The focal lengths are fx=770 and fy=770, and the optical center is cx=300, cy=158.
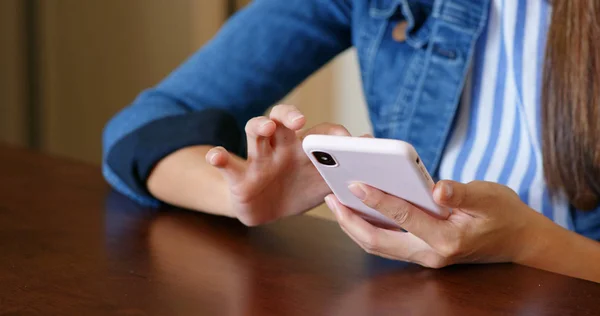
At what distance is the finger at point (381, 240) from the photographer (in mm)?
556

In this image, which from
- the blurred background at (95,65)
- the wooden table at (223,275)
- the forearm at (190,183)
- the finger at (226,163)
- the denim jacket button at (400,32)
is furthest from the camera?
the blurred background at (95,65)

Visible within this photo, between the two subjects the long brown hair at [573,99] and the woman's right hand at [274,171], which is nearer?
the woman's right hand at [274,171]

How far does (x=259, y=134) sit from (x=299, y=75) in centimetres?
41

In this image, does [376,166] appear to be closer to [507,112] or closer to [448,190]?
[448,190]

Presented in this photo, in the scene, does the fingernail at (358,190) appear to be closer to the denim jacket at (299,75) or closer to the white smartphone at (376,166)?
the white smartphone at (376,166)

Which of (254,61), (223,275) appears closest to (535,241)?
(223,275)

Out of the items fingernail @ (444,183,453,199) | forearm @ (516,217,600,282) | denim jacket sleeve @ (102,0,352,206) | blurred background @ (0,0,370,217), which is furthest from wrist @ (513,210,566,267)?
blurred background @ (0,0,370,217)

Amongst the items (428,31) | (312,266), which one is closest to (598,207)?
(428,31)

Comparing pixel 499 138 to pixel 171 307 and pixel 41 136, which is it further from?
pixel 41 136

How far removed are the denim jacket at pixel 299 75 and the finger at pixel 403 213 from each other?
0.90 feet

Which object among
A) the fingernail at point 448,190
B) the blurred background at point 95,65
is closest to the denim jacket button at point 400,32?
the fingernail at point 448,190

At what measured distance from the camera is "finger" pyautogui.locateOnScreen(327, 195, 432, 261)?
1.82 feet

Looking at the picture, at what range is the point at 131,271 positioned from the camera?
0.53 meters

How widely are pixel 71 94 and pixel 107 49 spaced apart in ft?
0.52
